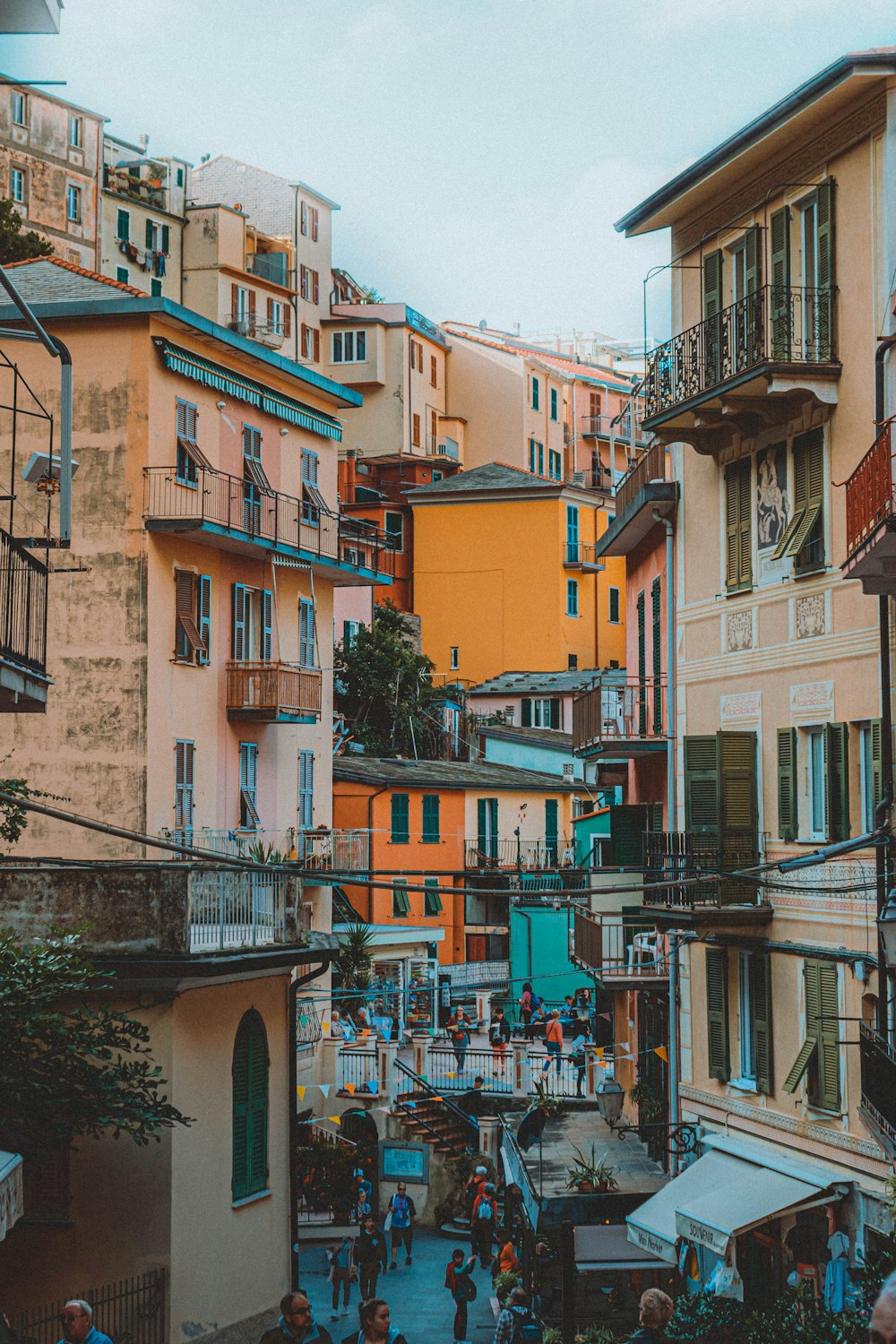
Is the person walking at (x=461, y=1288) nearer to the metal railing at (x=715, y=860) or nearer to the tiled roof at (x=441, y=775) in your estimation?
the metal railing at (x=715, y=860)

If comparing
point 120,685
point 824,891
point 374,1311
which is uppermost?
point 120,685

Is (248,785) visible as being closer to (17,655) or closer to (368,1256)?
(368,1256)

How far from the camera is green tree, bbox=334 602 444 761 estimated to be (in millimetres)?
63000

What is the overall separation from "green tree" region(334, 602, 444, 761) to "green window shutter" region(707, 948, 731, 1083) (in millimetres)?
37300

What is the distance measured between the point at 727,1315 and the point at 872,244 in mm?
12398

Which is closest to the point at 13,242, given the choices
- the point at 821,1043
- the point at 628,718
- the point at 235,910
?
the point at 628,718

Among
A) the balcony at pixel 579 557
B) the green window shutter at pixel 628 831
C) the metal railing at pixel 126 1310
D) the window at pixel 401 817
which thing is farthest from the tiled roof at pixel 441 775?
the metal railing at pixel 126 1310

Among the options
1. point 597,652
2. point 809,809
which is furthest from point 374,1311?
point 597,652

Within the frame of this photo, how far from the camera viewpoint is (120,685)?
31406 millimetres

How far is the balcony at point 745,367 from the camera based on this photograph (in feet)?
→ 72.7

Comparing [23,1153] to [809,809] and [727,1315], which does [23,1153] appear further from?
[809,809]

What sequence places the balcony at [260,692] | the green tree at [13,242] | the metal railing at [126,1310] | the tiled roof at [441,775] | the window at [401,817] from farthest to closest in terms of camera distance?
1. the window at [401,817]
2. the tiled roof at [441,775]
3. the green tree at [13,242]
4. the balcony at [260,692]
5. the metal railing at [126,1310]

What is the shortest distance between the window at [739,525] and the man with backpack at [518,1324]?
32.5ft

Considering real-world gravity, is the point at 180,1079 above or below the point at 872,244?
below
